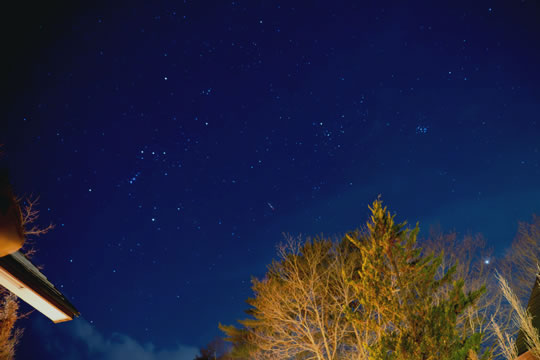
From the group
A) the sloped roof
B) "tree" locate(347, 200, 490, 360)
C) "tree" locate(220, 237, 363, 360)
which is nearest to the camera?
the sloped roof

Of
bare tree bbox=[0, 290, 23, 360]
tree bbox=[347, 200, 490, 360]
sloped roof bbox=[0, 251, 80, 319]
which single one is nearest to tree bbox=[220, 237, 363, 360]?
tree bbox=[347, 200, 490, 360]

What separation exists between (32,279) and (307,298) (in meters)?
12.7

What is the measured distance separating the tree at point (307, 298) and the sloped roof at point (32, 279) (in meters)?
10.9

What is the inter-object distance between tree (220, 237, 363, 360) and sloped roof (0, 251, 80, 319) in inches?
431

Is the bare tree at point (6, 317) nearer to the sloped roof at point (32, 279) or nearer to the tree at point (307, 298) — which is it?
the tree at point (307, 298)

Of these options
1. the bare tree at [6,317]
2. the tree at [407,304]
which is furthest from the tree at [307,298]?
the bare tree at [6,317]

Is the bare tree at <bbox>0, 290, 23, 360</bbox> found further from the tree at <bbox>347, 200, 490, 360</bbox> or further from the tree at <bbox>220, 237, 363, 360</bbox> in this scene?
the tree at <bbox>347, 200, 490, 360</bbox>

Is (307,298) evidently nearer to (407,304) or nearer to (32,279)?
(407,304)

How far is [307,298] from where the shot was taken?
12.8 m

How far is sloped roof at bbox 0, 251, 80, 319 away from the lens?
5.31 ft

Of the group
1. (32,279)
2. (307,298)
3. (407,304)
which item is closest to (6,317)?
(307,298)

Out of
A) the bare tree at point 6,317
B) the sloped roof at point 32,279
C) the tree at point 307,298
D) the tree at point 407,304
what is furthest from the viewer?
the tree at point 307,298

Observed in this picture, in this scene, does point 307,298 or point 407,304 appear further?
point 307,298

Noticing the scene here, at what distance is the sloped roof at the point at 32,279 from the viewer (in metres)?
1.62
